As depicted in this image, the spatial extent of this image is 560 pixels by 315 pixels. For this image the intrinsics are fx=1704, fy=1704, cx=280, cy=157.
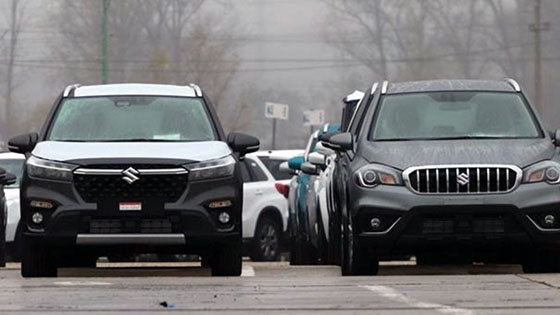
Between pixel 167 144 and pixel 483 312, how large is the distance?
16.4ft

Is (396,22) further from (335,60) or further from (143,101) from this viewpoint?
(143,101)

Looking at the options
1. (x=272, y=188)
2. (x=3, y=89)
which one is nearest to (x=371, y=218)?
(x=272, y=188)

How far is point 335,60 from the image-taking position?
98.7 meters

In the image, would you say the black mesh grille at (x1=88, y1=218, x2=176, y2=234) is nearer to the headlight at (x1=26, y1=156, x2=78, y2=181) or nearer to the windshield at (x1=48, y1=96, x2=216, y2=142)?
the headlight at (x1=26, y1=156, x2=78, y2=181)

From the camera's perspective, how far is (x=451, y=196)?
1279cm

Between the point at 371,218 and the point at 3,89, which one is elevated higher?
the point at 371,218

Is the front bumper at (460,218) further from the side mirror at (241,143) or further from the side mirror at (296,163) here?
the side mirror at (296,163)

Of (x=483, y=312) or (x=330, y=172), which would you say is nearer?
(x=483, y=312)

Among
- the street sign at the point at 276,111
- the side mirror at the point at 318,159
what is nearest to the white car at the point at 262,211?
the side mirror at the point at 318,159

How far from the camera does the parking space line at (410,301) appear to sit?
9414mm

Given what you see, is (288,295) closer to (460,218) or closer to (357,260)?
(460,218)

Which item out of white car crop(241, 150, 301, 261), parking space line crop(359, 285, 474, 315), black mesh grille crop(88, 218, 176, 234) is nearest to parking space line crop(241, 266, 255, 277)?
black mesh grille crop(88, 218, 176, 234)

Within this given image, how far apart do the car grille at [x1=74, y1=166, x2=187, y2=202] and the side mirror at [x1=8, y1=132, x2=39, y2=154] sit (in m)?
0.91

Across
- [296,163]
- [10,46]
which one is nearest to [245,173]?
[296,163]
